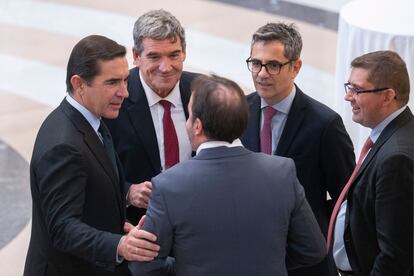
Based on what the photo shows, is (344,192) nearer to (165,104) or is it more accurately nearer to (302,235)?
(302,235)

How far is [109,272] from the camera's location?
10.5ft

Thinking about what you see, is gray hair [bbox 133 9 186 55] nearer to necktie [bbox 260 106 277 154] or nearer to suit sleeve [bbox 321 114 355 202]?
necktie [bbox 260 106 277 154]

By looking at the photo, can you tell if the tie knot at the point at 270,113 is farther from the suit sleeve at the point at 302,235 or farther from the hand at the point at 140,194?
the suit sleeve at the point at 302,235

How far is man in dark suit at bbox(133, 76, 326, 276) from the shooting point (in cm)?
265

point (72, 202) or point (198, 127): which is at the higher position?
point (198, 127)

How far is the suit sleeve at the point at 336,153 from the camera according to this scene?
138 inches

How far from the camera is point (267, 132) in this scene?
3.62 metres

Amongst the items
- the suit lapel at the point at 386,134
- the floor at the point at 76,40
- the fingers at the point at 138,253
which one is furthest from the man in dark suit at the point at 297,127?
the floor at the point at 76,40

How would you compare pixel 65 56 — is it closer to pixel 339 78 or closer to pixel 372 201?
pixel 339 78

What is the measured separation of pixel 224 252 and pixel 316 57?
18.9 feet

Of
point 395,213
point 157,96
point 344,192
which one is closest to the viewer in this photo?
point 395,213

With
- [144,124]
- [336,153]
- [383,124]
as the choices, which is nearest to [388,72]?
[383,124]

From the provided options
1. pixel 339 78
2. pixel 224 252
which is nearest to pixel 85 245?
pixel 224 252

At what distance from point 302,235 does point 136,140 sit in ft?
3.54
